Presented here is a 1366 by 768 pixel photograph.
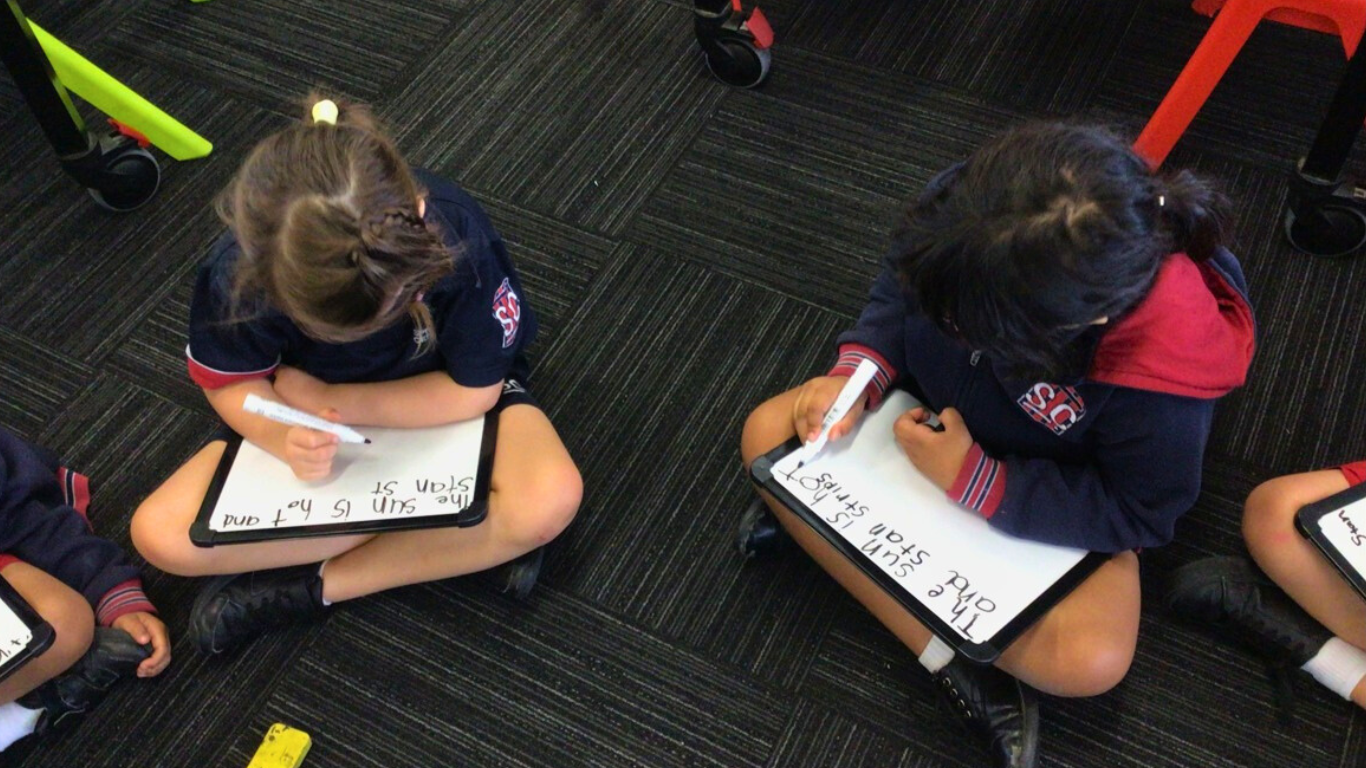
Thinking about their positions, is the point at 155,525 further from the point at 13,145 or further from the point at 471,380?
the point at 13,145

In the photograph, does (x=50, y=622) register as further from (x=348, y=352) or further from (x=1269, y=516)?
(x=1269, y=516)

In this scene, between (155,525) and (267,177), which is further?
(155,525)

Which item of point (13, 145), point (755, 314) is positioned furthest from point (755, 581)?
point (13, 145)

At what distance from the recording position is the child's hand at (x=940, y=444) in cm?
97

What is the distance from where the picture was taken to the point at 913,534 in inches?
38.7

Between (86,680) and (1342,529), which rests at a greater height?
(1342,529)

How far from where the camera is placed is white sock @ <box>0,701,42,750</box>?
1.09m

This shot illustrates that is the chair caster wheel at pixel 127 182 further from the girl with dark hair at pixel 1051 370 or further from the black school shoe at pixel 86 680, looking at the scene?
the girl with dark hair at pixel 1051 370

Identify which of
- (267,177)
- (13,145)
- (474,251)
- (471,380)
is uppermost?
(267,177)

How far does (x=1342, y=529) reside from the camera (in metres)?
0.97

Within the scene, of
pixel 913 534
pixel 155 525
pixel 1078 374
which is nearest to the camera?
pixel 1078 374

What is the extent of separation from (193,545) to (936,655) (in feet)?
2.50

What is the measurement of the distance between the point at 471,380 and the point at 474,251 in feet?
0.46

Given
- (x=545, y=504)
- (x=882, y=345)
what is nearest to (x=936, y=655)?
(x=882, y=345)
